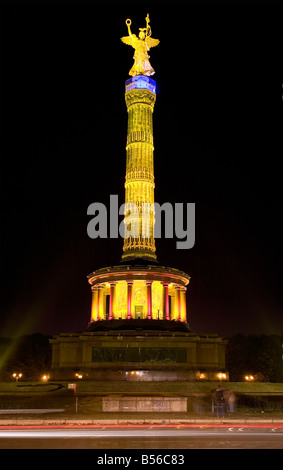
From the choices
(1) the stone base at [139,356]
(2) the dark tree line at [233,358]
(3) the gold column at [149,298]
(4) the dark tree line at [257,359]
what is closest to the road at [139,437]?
(1) the stone base at [139,356]

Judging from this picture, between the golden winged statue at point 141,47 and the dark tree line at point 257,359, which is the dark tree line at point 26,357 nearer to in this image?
the dark tree line at point 257,359

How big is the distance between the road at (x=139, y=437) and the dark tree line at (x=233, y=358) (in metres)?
43.4

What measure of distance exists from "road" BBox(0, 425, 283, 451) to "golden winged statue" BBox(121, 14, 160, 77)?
4648 cm

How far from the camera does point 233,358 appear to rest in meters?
63.5

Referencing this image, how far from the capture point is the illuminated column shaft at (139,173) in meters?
51.6

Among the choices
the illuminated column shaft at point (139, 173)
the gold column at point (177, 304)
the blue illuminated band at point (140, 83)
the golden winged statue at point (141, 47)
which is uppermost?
the golden winged statue at point (141, 47)

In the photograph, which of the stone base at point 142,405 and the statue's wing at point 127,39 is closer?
the stone base at point 142,405

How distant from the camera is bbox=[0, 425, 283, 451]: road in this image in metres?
12.4

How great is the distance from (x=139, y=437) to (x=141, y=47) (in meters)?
50.0

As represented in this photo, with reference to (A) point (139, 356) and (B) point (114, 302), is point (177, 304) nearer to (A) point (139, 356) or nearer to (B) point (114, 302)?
(B) point (114, 302)

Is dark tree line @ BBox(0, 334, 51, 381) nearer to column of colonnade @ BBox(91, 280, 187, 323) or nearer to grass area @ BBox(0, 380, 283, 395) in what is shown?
column of colonnade @ BBox(91, 280, 187, 323)
